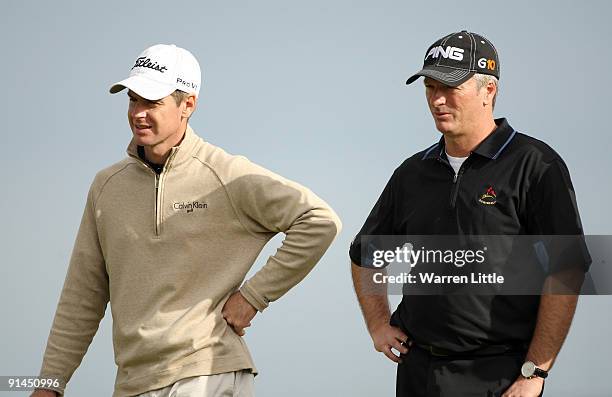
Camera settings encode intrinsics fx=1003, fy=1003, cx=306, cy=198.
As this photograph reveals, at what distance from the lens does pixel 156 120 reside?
4.90 meters

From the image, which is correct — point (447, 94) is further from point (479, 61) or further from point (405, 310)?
point (405, 310)

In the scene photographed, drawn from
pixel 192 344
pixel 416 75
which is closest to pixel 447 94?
pixel 416 75

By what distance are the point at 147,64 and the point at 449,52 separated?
1593 mm

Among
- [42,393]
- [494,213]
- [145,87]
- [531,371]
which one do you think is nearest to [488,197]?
[494,213]

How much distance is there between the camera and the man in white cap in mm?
4746

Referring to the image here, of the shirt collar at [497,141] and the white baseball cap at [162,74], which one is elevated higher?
the white baseball cap at [162,74]

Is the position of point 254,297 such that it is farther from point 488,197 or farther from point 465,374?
point 488,197

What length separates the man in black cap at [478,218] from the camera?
4055mm

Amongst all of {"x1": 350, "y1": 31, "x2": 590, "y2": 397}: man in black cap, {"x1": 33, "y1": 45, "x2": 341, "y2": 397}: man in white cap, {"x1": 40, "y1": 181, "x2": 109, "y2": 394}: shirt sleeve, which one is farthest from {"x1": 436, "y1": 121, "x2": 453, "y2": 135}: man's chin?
{"x1": 40, "y1": 181, "x2": 109, "y2": 394}: shirt sleeve

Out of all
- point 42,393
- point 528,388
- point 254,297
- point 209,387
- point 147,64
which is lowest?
point 42,393

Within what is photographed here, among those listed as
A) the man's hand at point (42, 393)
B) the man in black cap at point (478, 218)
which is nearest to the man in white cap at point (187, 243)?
the man's hand at point (42, 393)

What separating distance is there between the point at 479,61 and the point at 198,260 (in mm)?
1622

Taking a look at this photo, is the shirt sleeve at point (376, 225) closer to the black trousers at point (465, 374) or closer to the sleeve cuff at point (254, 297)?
the sleeve cuff at point (254, 297)

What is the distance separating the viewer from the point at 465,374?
4172 mm
